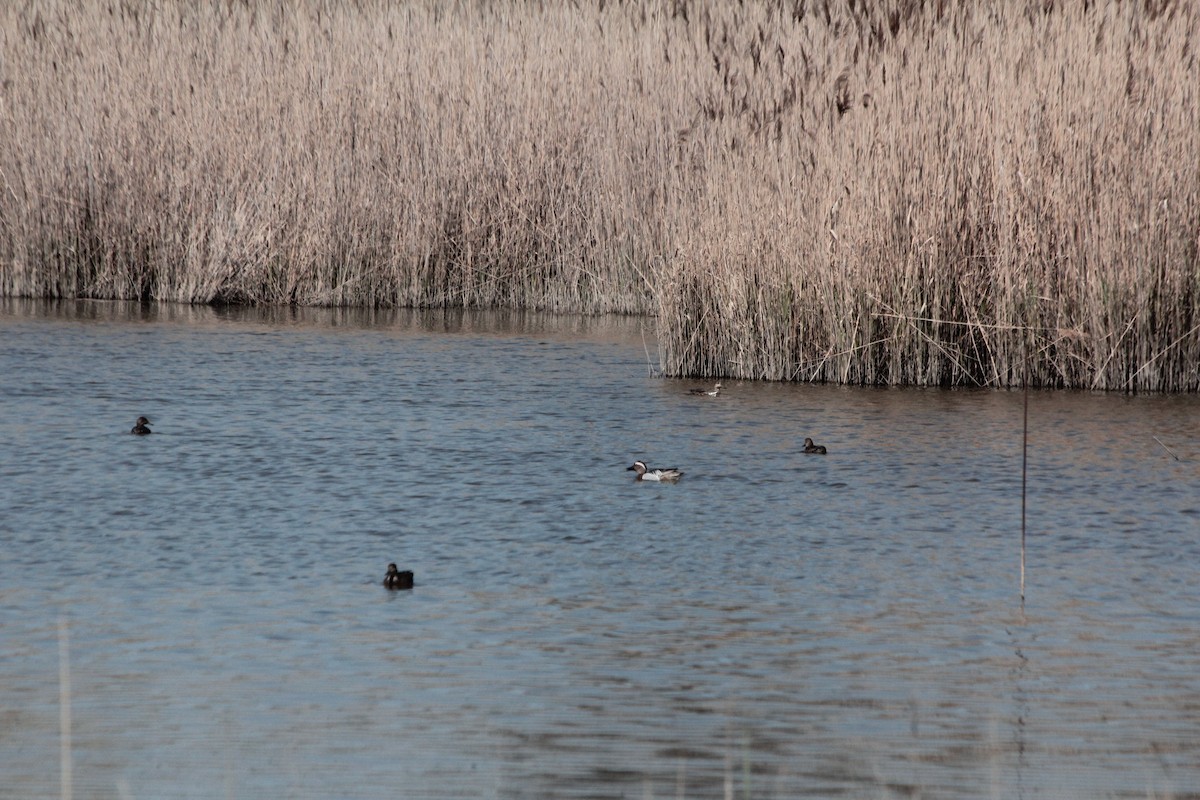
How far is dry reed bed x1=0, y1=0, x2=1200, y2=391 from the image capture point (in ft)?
33.9

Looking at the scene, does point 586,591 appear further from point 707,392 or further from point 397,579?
point 707,392

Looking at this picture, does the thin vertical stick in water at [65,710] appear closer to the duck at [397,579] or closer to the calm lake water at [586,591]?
the calm lake water at [586,591]

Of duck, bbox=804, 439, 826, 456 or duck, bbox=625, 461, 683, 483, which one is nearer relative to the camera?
duck, bbox=625, 461, 683, 483

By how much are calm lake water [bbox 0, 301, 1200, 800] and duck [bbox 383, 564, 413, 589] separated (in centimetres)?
11

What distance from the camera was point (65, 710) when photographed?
4.57 meters

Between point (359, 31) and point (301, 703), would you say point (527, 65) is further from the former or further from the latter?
point (301, 703)

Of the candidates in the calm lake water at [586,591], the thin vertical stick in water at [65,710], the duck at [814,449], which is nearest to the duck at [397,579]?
the calm lake water at [586,591]

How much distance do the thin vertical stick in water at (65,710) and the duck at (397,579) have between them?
3.47 ft

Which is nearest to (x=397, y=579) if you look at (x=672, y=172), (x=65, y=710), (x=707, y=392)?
(x=65, y=710)

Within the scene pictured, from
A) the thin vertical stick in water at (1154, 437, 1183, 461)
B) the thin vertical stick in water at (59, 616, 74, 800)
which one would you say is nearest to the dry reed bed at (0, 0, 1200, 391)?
the thin vertical stick in water at (1154, 437, 1183, 461)

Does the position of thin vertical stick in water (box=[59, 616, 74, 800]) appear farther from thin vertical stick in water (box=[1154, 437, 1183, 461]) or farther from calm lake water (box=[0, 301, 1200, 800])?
thin vertical stick in water (box=[1154, 437, 1183, 461])

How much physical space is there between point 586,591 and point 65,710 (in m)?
2.00

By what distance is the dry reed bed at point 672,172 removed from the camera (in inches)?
407

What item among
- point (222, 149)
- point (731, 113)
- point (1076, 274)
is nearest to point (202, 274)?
point (222, 149)
